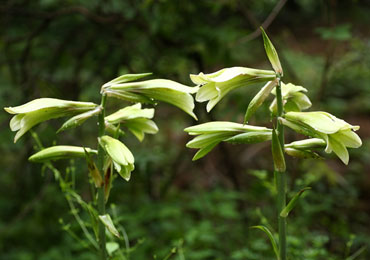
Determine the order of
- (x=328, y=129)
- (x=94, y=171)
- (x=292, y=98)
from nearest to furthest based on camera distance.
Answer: (x=328, y=129), (x=94, y=171), (x=292, y=98)

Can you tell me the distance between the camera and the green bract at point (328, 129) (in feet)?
3.96

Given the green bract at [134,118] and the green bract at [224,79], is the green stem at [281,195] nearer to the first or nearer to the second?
the green bract at [224,79]

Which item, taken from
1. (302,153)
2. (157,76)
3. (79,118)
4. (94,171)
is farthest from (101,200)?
(157,76)

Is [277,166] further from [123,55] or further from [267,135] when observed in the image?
[123,55]

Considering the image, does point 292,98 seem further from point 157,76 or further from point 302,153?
point 157,76

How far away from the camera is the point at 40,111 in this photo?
1.36m

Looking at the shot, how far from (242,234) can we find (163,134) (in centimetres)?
209

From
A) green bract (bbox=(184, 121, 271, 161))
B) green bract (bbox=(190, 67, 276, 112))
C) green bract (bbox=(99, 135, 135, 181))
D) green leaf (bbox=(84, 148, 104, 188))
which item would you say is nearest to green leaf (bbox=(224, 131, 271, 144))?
green bract (bbox=(184, 121, 271, 161))

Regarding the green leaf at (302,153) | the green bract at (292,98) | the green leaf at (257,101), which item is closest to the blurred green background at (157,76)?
the green bract at (292,98)

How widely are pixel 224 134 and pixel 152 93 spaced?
267 mm

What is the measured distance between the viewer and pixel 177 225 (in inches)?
158

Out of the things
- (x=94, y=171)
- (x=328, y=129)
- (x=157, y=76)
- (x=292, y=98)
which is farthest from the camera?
(x=157, y=76)

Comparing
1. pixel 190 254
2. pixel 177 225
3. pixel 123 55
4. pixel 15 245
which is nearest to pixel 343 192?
pixel 177 225

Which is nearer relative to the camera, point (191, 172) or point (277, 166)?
point (277, 166)
